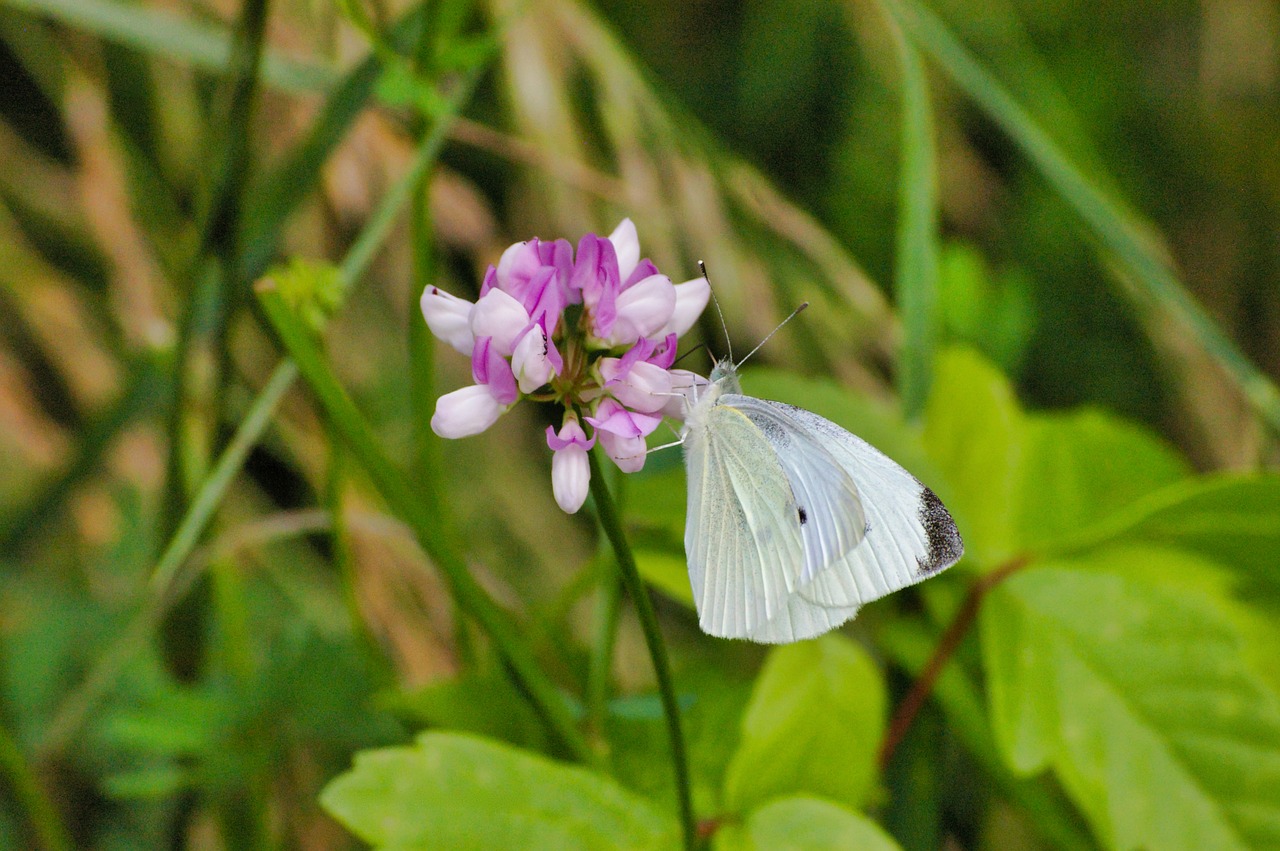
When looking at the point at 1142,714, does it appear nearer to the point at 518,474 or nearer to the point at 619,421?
the point at 619,421

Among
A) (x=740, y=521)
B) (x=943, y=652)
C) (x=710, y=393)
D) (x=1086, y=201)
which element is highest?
(x=1086, y=201)

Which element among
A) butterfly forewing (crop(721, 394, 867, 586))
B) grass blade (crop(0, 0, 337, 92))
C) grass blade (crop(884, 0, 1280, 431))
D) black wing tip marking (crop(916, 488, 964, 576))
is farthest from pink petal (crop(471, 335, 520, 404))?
grass blade (crop(884, 0, 1280, 431))

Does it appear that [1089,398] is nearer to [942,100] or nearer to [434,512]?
[942,100]

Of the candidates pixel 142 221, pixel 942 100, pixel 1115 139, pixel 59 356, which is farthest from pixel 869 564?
pixel 1115 139

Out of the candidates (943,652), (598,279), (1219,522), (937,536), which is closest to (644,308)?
(598,279)

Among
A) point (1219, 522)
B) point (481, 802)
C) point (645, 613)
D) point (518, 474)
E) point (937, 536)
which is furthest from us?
point (518, 474)

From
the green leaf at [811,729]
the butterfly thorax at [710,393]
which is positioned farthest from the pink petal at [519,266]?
the green leaf at [811,729]
